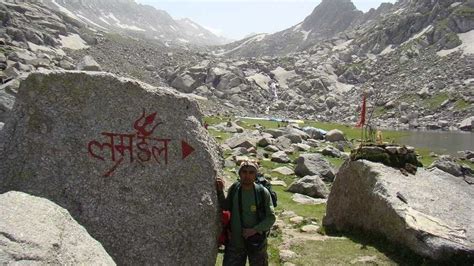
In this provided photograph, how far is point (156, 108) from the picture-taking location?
11961 millimetres

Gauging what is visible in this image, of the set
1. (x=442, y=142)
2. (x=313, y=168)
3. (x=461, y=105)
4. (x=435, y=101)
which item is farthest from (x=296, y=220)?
(x=435, y=101)

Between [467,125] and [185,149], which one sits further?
[467,125]

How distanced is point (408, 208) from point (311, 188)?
12.9m

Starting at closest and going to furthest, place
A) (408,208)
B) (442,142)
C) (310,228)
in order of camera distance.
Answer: (408,208) → (310,228) → (442,142)

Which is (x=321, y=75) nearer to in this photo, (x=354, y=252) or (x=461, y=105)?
(x=461, y=105)

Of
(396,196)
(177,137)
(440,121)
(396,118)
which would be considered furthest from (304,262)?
(396,118)

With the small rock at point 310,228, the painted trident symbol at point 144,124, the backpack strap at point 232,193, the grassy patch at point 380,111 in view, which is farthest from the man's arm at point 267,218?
the grassy patch at point 380,111

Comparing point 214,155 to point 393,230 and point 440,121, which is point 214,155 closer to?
point 393,230

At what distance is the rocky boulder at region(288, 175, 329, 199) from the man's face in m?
18.3

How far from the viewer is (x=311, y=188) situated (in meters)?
29.2

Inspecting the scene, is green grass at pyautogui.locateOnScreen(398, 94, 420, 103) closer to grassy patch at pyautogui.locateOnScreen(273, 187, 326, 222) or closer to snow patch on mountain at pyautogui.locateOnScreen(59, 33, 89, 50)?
snow patch on mountain at pyautogui.locateOnScreen(59, 33, 89, 50)

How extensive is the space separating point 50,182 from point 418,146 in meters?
70.3

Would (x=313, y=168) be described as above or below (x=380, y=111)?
above

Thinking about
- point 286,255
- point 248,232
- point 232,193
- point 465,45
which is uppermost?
point 465,45
